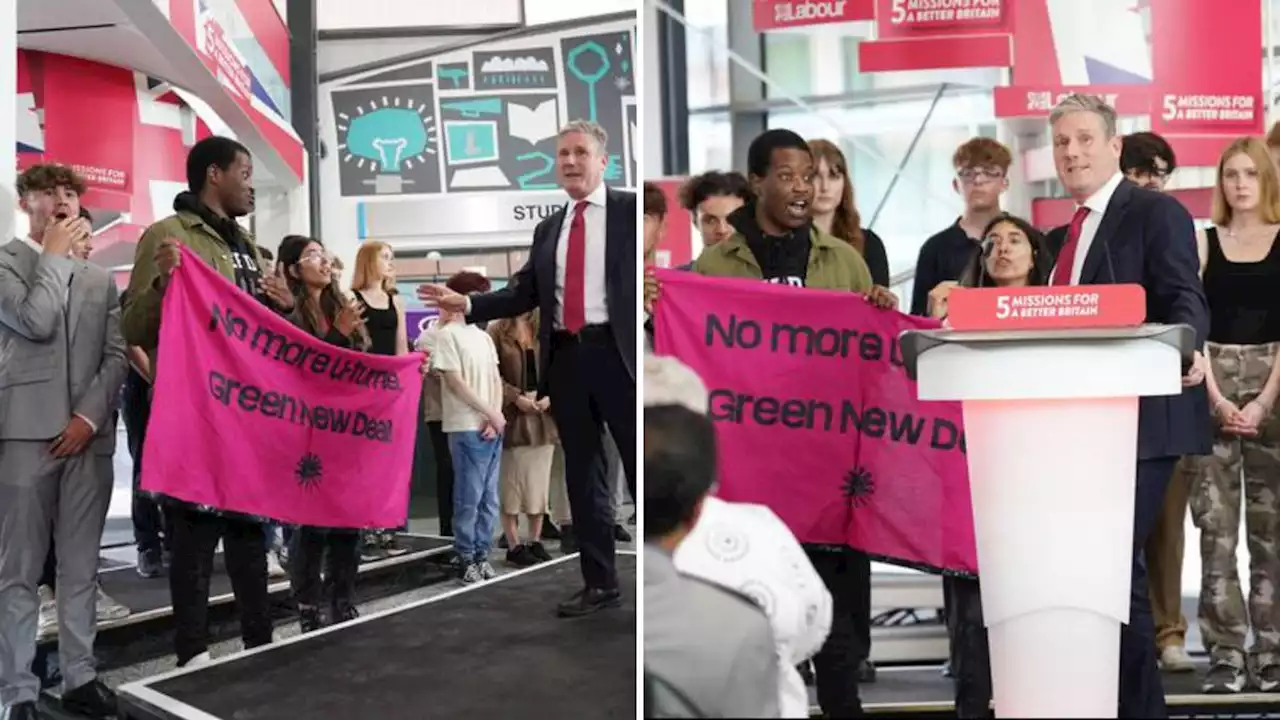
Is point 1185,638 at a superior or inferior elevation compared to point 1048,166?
inferior

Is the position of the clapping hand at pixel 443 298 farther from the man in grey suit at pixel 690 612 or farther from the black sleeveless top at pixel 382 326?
the man in grey suit at pixel 690 612

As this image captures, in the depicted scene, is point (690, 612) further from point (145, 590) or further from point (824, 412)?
point (145, 590)

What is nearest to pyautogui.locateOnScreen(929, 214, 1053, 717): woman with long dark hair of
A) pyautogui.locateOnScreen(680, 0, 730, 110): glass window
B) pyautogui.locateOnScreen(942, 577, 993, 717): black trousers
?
pyautogui.locateOnScreen(942, 577, 993, 717): black trousers

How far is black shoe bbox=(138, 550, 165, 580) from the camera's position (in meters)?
2.08

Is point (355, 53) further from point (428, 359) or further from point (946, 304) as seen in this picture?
point (946, 304)

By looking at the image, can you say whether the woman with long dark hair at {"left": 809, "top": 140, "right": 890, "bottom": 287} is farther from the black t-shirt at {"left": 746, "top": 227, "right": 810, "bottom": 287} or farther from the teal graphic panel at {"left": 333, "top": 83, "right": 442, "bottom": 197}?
the teal graphic panel at {"left": 333, "top": 83, "right": 442, "bottom": 197}

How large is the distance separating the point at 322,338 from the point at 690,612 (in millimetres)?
1055

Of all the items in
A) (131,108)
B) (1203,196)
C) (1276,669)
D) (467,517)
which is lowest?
(1276,669)

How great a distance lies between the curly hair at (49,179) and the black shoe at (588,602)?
122 centimetres

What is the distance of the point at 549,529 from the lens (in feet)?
6.09

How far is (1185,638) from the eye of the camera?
1520 mm

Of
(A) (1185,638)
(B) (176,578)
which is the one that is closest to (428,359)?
(B) (176,578)

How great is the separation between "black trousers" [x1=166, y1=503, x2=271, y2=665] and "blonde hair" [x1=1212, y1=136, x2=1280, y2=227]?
1.76 meters

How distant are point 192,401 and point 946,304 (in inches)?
56.1
